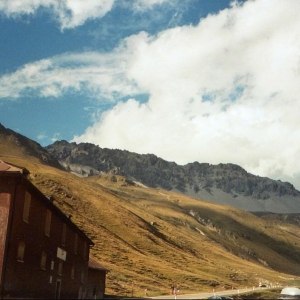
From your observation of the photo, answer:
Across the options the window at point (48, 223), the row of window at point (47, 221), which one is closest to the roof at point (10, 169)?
the row of window at point (47, 221)

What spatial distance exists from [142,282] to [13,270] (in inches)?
1766

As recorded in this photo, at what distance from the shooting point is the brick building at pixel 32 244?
2967cm

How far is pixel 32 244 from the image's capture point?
33.5 m

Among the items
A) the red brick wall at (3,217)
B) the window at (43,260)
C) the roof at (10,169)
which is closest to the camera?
the red brick wall at (3,217)

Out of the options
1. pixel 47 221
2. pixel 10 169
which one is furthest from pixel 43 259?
pixel 10 169

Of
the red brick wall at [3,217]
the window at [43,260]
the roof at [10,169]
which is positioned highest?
the roof at [10,169]

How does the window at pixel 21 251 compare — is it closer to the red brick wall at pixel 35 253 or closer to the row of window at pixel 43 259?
the row of window at pixel 43 259

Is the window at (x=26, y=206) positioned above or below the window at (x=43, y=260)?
above

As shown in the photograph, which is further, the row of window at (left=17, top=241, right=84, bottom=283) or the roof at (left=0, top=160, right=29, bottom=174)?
the row of window at (left=17, top=241, right=84, bottom=283)

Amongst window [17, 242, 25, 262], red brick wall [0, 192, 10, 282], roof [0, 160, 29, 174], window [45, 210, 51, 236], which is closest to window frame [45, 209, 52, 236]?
window [45, 210, 51, 236]

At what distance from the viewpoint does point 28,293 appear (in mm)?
32219

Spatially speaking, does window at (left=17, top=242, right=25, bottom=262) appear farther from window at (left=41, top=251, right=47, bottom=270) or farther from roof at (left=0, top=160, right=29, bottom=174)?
roof at (left=0, top=160, right=29, bottom=174)

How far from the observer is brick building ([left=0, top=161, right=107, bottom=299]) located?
2967 centimetres

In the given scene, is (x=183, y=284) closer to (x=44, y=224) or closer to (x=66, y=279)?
(x=66, y=279)
